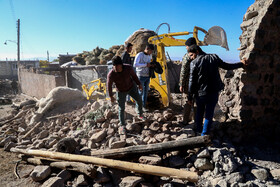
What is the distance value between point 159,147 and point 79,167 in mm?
1435

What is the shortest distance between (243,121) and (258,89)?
0.68 metres

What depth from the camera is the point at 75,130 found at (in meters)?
5.53

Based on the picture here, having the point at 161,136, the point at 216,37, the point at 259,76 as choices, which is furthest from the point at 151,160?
the point at 216,37

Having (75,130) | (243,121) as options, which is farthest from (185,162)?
(75,130)

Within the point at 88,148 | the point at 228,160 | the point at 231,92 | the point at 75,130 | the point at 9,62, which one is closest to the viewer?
the point at 228,160

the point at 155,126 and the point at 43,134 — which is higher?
the point at 155,126

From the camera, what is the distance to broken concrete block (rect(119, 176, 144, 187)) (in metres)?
2.89

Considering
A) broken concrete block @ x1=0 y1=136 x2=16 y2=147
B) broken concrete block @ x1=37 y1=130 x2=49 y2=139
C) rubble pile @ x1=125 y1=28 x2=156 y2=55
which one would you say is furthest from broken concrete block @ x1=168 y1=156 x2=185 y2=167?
rubble pile @ x1=125 y1=28 x2=156 y2=55

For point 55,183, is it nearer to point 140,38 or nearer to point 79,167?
point 79,167

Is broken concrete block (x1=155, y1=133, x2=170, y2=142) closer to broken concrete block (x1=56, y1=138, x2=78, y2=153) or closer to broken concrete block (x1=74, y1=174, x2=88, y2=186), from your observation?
broken concrete block (x1=74, y1=174, x2=88, y2=186)

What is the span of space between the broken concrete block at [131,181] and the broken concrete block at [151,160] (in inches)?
11.4

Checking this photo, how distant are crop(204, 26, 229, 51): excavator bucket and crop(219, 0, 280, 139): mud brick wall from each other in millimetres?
521

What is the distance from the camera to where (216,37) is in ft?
14.1

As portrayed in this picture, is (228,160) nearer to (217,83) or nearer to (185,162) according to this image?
(185,162)
